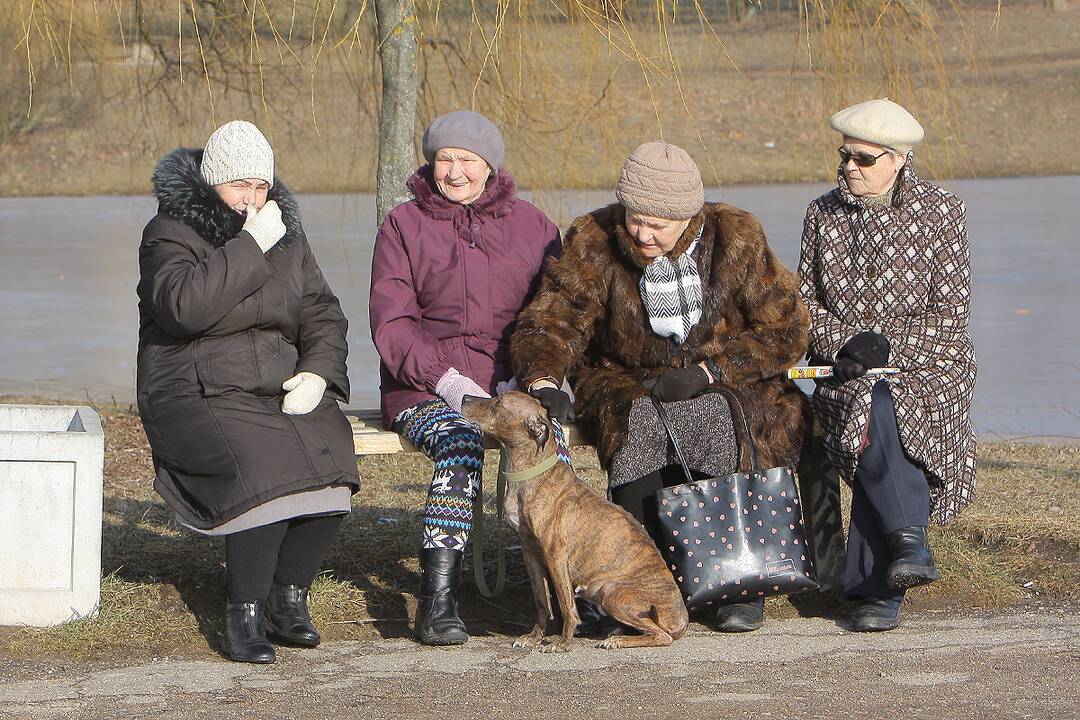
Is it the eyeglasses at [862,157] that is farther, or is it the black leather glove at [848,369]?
the eyeglasses at [862,157]

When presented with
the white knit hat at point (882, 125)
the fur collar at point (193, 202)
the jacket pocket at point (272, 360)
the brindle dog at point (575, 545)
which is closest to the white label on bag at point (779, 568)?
the brindle dog at point (575, 545)

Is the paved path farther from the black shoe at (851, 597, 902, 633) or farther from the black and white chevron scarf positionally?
the black and white chevron scarf

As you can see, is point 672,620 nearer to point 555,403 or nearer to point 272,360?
point 555,403

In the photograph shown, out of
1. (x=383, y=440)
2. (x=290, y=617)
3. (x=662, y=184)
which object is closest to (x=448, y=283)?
(x=383, y=440)

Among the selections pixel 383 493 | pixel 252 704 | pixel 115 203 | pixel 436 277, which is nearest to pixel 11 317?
pixel 383 493

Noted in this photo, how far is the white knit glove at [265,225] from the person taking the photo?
4.62 m

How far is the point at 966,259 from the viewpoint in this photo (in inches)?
197

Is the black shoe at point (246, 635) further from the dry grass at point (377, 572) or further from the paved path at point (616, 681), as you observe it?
the dry grass at point (377, 572)

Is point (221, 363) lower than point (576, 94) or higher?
lower

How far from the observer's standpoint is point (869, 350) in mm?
4789

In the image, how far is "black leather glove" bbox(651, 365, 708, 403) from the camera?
4730mm

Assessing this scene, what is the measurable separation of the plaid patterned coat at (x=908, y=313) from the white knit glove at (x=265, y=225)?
6.01 ft

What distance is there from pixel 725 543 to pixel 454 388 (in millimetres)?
1022

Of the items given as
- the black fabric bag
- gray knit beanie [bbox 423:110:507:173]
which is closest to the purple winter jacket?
gray knit beanie [bbox 423:110:507:173]
